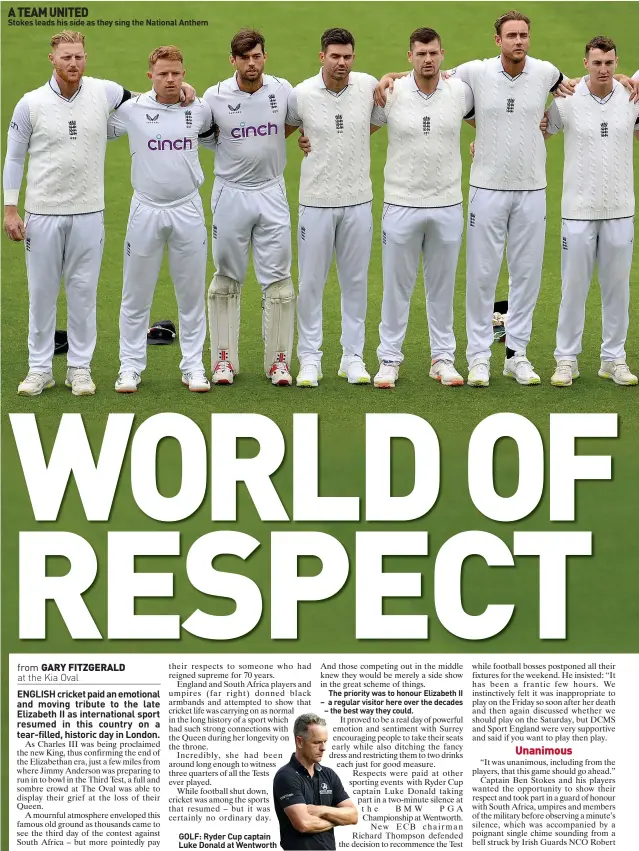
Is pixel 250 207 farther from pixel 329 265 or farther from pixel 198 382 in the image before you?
pixel 198 382

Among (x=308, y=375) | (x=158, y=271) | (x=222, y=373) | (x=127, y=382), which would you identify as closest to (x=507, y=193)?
(x=308, y=375)

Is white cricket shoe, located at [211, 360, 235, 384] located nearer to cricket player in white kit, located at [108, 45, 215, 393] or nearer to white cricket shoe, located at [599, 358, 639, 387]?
cricket player in white kit, located at [108, 45, 215, 393]

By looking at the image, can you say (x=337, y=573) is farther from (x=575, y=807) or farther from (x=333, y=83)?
(x=333, y=83)

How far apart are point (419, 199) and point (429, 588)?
12.4ft

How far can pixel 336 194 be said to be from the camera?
616 inches

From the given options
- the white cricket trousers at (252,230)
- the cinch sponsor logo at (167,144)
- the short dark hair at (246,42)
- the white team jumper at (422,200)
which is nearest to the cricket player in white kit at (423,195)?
the white team jumper at (422,200)

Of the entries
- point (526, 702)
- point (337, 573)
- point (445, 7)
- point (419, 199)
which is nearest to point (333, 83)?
point (419, 199)

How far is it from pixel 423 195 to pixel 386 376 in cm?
163

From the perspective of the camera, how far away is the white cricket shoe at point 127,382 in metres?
16.1

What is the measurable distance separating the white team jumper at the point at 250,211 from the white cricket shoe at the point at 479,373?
159 cm

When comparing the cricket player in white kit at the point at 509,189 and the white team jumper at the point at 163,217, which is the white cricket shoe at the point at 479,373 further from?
the white team jumper at the point at 163,217

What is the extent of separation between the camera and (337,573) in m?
13.4

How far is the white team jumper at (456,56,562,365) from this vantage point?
15555 mm

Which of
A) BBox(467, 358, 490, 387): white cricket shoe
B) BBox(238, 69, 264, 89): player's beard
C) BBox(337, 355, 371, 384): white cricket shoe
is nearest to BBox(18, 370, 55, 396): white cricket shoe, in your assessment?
BBox(337, 355, 371, 384): white cricket shoe
